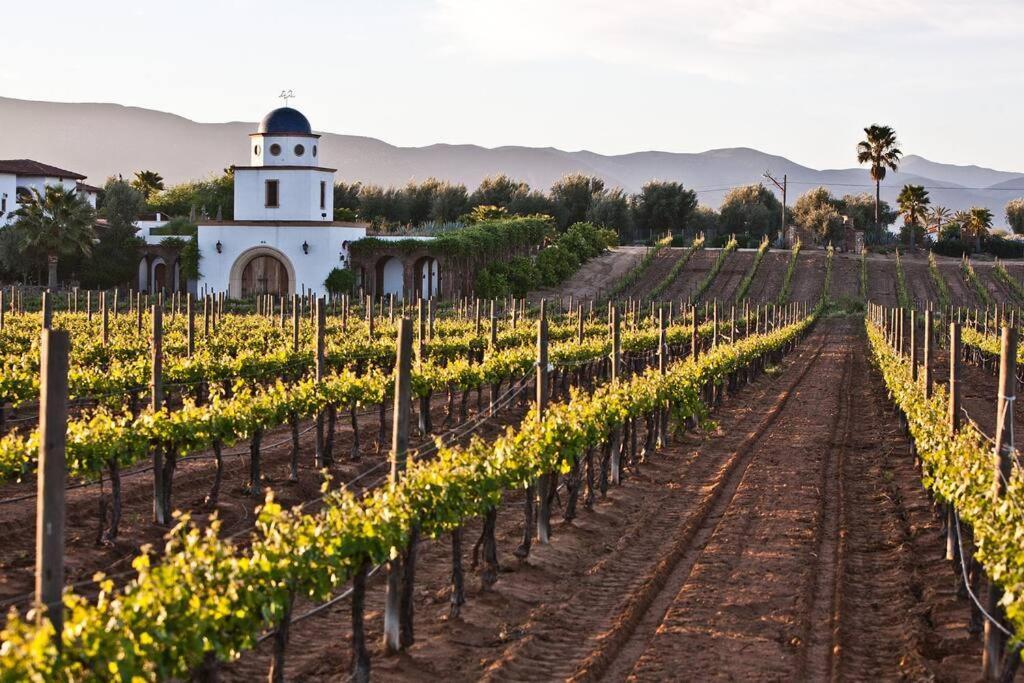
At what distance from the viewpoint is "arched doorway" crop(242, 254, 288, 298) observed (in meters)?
57.9

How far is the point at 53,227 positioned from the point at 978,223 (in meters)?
63.1

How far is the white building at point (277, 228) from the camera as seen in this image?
57250mm

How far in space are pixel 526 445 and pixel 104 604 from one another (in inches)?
268

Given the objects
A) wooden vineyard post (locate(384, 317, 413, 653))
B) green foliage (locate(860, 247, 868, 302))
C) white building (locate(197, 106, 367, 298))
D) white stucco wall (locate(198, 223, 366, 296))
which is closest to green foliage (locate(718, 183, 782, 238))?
green foliage (locate(860, 247, 868, 302))

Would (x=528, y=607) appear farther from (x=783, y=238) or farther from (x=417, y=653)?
(x=783, y=238)

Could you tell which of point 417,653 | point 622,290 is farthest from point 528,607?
point 622,290

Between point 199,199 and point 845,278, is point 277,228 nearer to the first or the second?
point 199,199

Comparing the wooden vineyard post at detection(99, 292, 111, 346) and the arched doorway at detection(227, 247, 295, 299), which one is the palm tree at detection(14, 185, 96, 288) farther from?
the wooden vineyard post at detection(99, 292, 111, 346)

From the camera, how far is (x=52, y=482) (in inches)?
279

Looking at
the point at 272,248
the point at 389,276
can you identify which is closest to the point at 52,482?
the point at 272,248

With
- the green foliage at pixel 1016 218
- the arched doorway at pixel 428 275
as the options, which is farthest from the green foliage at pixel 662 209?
the arched doorway at pixel 428 275

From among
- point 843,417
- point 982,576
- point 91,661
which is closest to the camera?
point 91,661

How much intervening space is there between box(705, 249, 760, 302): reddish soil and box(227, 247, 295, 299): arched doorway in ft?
79.1

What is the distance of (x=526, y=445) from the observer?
1329cm
